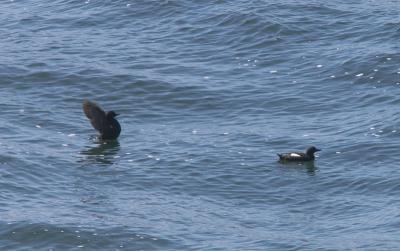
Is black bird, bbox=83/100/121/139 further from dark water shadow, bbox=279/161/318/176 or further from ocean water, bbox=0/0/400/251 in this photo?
dark water shadow, bbox=279/161/318/176

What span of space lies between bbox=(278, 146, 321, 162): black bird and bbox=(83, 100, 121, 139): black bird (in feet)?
15.1

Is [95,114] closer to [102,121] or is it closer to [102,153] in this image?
[102,121]

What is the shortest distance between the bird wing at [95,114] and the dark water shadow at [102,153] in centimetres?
43

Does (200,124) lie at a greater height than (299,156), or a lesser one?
lesser

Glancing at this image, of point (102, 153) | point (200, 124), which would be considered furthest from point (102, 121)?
point (200, 124)

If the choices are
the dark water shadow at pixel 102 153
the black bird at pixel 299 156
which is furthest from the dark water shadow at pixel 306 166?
the dark water shadow at pixel 102 153

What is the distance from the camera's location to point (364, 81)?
3728 centimetres

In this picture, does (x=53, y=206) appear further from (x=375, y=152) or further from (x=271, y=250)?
(x=375, y=152)

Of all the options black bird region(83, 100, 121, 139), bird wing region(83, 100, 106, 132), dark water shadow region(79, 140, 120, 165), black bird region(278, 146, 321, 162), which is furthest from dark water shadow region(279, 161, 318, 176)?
bird wing region(83, 100, 106, 132)

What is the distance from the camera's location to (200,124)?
34.7 metres

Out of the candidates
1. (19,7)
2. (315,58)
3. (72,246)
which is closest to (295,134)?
(315,58)

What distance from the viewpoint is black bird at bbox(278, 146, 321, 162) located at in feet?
100

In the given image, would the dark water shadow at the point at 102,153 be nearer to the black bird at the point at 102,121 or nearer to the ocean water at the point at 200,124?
the ocean water at the point at 200,124

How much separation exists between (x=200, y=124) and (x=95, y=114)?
2.86m
